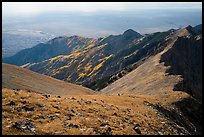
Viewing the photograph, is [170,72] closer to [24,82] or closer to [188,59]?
[188,59]

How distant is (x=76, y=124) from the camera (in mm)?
27641

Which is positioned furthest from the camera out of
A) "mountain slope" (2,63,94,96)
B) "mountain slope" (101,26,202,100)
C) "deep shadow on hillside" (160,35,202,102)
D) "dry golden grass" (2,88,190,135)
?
"deep shadow on hillside" (160,35,202,102)

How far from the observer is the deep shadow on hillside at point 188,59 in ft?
437

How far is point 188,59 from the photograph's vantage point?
16038 centimetres

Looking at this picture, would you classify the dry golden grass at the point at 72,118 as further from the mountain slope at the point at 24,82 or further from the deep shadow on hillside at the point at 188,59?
the deep shadow on hillside at the point at 188,59

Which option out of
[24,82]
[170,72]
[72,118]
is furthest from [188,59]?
[72,118]

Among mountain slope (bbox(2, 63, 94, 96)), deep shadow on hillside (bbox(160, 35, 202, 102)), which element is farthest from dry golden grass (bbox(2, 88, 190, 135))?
deep shadow on hillside (bbox(160, 35, 202, 102))

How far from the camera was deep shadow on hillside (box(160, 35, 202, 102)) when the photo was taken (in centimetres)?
13310

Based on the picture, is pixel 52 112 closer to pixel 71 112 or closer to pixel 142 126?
pixel 71 112

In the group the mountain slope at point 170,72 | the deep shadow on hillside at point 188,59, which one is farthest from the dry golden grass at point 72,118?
the deep shadow on hillside at point 188,59

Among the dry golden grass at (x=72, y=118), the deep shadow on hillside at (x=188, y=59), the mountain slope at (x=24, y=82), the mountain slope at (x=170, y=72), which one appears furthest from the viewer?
the deep shadow on hillside at (x=188, y=59)

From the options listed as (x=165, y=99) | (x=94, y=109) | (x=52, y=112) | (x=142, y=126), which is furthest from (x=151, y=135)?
(x=165, y=99)

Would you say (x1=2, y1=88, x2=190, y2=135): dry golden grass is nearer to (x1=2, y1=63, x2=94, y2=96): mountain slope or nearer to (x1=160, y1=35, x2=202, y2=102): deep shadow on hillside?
(x1=2, y1=63, x2=94, y2=96): mountain slope

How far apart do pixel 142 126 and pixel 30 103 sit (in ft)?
42.0
